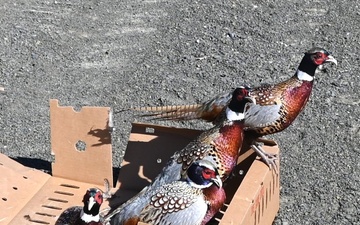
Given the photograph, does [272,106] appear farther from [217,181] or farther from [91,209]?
[91,209]

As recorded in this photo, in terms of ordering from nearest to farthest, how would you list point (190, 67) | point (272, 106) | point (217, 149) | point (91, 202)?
point (91, 202), point (217, 149), point (272, 106), point (190, 67)

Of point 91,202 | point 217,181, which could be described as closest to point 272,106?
point 217,181

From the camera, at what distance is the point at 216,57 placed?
254 inches

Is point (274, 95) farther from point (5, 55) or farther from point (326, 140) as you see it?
point (5, 55)

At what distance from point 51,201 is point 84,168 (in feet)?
0.92

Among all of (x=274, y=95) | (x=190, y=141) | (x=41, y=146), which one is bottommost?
(x=41, y=146)

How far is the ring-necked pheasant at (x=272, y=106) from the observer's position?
4.62m

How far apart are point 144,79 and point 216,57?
652 mm

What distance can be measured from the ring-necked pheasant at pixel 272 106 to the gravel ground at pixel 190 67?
497 millimetres

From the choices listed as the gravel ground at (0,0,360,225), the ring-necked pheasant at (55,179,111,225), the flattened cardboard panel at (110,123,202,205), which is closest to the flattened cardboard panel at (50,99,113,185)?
the flattened cardboard panel at (110,123,202,205)

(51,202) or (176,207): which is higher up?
(176,207)

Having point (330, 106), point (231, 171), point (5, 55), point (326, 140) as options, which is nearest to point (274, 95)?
point (231, 171)

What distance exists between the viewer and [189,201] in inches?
158

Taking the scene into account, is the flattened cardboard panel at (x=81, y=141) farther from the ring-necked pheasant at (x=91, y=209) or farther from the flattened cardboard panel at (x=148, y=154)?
the ring-necked pheasant at (x=91, y=209)
